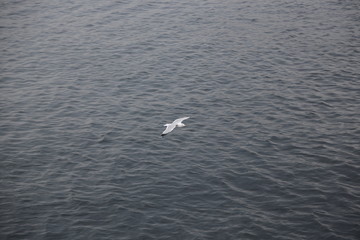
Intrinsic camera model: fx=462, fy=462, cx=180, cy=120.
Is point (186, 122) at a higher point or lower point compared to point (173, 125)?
lower

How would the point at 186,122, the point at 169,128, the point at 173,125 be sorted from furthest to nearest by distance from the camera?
the point at 186,122 → the point at 173,125 → the point at 169,128

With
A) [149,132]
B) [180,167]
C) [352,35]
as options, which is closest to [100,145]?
[149,132]

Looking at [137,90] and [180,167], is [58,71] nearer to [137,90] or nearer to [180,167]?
[137,90]

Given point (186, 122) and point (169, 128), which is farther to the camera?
point (186, 122)

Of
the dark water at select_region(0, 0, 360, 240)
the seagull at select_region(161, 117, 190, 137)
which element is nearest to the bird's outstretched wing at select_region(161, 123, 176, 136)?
the seagull at select_region(161, 117, 190, 137)

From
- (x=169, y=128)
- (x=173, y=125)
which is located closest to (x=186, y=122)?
(x=173, y=125)

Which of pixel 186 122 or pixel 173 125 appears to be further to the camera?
pixel 186 122

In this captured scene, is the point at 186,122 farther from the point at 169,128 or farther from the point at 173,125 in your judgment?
the point at 169,128

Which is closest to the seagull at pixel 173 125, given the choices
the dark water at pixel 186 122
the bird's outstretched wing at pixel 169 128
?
the bird's outstretched wing at pixel 169 128

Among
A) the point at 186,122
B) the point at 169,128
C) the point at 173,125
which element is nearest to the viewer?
the point at 169,128
